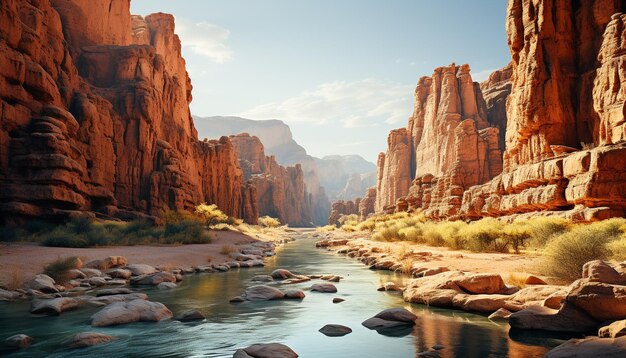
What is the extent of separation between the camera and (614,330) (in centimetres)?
623

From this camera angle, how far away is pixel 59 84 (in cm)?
3108

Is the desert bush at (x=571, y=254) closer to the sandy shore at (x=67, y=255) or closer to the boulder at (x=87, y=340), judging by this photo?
the boulder at (x=87, y=340)

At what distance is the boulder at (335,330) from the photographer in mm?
8234

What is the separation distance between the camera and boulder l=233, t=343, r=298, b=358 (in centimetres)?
645

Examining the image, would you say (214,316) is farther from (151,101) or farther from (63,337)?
(151,101)

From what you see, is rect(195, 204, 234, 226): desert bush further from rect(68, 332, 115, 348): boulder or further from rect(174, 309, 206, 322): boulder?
rect(68, 332, 115, 348): boulder

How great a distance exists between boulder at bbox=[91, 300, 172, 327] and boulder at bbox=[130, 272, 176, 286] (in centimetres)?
477

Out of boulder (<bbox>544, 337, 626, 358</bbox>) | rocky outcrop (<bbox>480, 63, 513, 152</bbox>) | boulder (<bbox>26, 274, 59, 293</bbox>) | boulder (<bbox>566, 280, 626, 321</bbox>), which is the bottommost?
boulder (<bbox>26, 274, 59, 293</bbox>)

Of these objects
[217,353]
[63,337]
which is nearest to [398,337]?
[217,353]

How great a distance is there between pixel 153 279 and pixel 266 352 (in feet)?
30.6

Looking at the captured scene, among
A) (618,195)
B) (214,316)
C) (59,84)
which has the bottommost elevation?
(214,316)

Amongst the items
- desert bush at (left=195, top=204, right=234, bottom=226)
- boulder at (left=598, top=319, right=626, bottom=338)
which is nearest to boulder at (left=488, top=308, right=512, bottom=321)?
boulder at (left=598, top=319, right=626, bottom=338)

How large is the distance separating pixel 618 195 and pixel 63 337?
20.6 metres

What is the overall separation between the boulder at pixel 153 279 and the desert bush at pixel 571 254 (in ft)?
40.2
